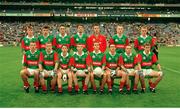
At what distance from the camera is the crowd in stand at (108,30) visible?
52.6 m

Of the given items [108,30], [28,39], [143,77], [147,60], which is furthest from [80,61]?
[108,30]

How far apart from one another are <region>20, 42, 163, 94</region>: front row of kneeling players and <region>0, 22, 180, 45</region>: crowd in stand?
39.5m

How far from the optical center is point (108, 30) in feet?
185

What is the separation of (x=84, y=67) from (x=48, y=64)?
107cm

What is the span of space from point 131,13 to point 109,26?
5.00 metres

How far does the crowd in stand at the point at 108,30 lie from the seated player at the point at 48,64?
39.4 m

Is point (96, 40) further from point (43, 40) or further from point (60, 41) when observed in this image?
point (43, 40)

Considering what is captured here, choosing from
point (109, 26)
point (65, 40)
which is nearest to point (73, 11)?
point (109, 26)

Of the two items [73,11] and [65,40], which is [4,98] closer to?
[65,40]

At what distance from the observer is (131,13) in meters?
60.9

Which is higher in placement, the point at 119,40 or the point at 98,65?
the point at 119,40

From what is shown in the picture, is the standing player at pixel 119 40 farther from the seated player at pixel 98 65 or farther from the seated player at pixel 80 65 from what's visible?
the seated player at pixel 80 65

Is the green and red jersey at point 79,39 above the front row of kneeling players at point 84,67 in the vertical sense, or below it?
above

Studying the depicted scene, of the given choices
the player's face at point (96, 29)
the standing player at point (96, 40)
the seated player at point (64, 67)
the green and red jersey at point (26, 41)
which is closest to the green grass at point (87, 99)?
the seated player at point (64, 67)
